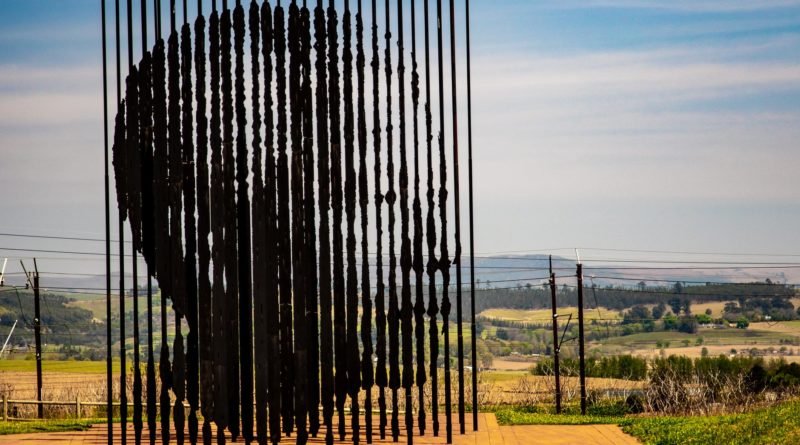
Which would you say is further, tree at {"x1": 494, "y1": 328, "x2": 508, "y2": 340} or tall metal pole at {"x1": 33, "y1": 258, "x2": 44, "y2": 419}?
tree at {"x1": 494, "y1": 328, "x2": 508, "y2": 340}

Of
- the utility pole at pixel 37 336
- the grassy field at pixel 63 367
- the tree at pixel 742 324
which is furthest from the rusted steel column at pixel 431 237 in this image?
the tree at pixel 742 324

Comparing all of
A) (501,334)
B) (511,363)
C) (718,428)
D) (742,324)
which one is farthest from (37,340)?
(742,324)

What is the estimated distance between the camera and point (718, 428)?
10203mm

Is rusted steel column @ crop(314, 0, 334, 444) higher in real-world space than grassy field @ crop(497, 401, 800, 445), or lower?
higher

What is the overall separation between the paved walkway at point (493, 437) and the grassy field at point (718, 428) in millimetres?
293

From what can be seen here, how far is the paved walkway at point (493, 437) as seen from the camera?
8242 mm

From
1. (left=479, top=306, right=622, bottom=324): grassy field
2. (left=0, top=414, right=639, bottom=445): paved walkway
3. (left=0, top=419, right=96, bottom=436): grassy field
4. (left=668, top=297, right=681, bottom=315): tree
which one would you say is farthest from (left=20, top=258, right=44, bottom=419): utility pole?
(left=668, top=297, right=681, bottom=315): tree

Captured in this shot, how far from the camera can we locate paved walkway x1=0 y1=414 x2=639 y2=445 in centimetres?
824

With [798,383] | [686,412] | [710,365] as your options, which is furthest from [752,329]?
[686,412]

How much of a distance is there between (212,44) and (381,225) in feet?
5.86

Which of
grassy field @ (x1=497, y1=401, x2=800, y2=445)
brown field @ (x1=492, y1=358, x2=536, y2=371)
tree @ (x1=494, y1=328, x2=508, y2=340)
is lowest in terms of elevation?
brown field @ (x1=492, y1=358, x2=536, y2=371)

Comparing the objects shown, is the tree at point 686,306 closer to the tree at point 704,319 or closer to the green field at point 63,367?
the tree at point 704,319

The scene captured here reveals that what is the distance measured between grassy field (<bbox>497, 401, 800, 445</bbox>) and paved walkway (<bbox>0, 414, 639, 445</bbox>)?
293 millimetres

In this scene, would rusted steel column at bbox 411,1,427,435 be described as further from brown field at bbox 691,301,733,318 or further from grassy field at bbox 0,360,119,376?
brown field at bbox 691,301,733,318
